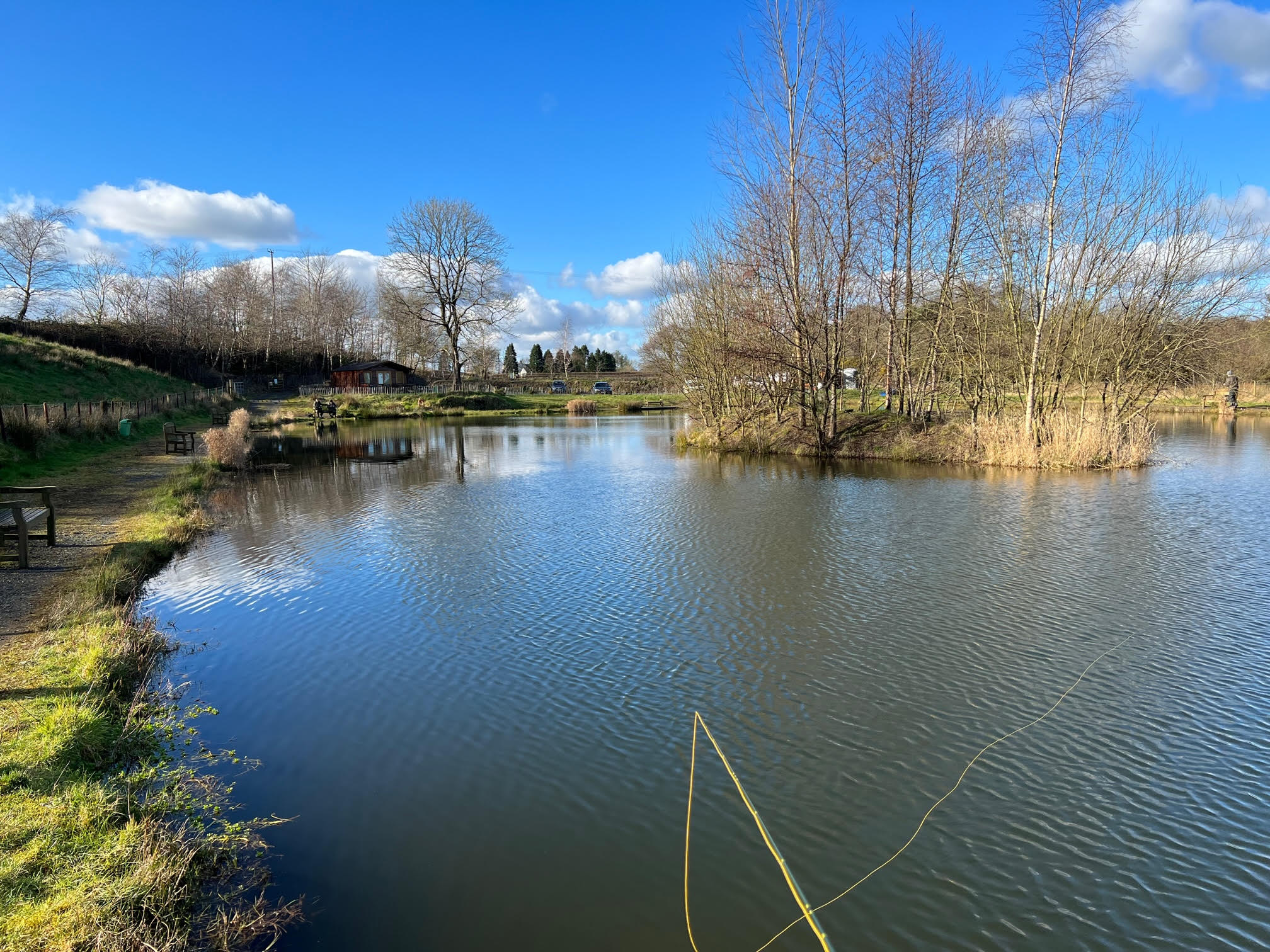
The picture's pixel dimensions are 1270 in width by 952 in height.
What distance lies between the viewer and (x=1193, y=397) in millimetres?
41719

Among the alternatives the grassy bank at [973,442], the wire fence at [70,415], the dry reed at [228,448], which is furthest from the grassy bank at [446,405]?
the grassy bank at [973,442]

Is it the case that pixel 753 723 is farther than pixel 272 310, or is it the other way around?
pixel 272 310

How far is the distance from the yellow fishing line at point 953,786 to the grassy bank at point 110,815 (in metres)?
2.57

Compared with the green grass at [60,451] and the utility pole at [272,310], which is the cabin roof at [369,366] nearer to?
the utility pole at [272,310]

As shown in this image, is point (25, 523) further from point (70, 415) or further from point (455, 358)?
point (455, 358)

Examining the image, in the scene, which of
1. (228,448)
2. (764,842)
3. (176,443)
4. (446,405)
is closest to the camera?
(764,842)

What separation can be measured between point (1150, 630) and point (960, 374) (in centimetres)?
1601

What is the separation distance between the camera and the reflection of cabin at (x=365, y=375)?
63438mm

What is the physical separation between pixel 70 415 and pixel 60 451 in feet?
10.5

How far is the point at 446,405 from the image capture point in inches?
2067

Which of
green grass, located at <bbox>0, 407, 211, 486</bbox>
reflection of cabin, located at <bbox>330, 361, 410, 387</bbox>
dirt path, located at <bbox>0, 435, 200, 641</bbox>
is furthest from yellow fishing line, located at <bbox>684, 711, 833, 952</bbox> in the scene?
reflection of cabin, located at <bbox>330, 361, 410, 387</bbox>

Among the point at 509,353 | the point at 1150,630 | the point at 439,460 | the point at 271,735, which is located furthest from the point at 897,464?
the point at 509,353

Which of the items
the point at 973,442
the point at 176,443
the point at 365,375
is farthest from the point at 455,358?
the point at 973,442

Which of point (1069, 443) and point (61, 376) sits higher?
point (61, 376)
